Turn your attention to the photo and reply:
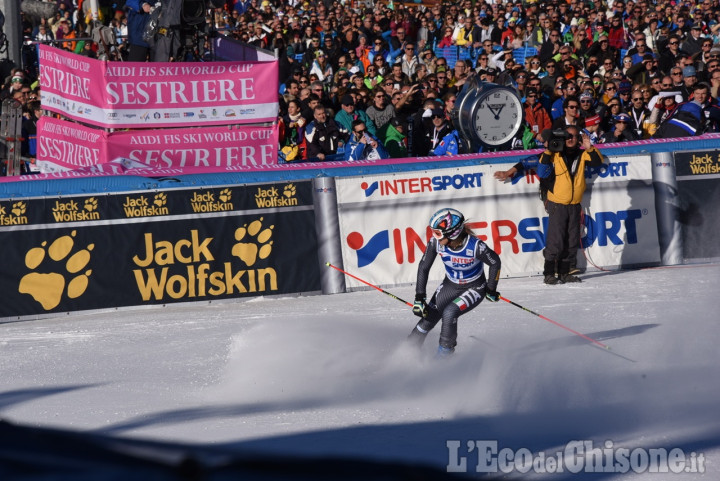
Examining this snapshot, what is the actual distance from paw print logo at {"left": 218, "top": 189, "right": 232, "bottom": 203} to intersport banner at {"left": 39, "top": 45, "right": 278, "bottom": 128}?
1416mm

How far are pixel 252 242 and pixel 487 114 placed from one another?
410 centimetres

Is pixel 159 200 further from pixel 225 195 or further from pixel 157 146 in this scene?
pixel 157 146

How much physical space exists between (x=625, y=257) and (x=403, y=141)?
403cm

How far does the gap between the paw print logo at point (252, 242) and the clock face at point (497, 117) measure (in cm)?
360

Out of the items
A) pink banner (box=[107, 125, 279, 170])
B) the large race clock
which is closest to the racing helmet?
the large race clock

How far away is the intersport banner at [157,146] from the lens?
1413 centimetres

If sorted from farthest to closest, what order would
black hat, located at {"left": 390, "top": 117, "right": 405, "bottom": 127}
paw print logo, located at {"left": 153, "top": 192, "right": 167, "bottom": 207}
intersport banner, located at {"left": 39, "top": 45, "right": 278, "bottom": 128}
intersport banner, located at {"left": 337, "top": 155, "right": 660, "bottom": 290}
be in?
black hat, located at {"left": 390, "top": 117, "right": 405, "bottom": 127} < intersport banner, located at {"left": 39, "top": 45, "right": 278, "bottom": 128} < intersport banner, located at {"left": 337, "top": 155, "right": 660, "bottom": 290} < paw print logo, located at {"left": 153, "top": 192, "right": 167, "bottom": 207}

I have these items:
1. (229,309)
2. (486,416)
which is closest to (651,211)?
(229,309)

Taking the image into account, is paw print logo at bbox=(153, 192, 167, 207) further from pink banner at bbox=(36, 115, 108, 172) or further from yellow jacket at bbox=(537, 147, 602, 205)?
yellow jacket at bbox=(537, 147, 602, 205)

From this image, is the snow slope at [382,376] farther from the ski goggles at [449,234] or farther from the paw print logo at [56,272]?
the ski goggles at [449,234]

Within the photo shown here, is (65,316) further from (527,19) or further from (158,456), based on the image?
(527,19)

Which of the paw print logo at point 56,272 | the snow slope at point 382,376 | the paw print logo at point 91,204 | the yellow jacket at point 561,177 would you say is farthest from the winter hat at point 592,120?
the paw print logo at point 56,272

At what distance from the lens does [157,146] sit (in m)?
14.2

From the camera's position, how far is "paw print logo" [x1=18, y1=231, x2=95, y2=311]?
12.8m
